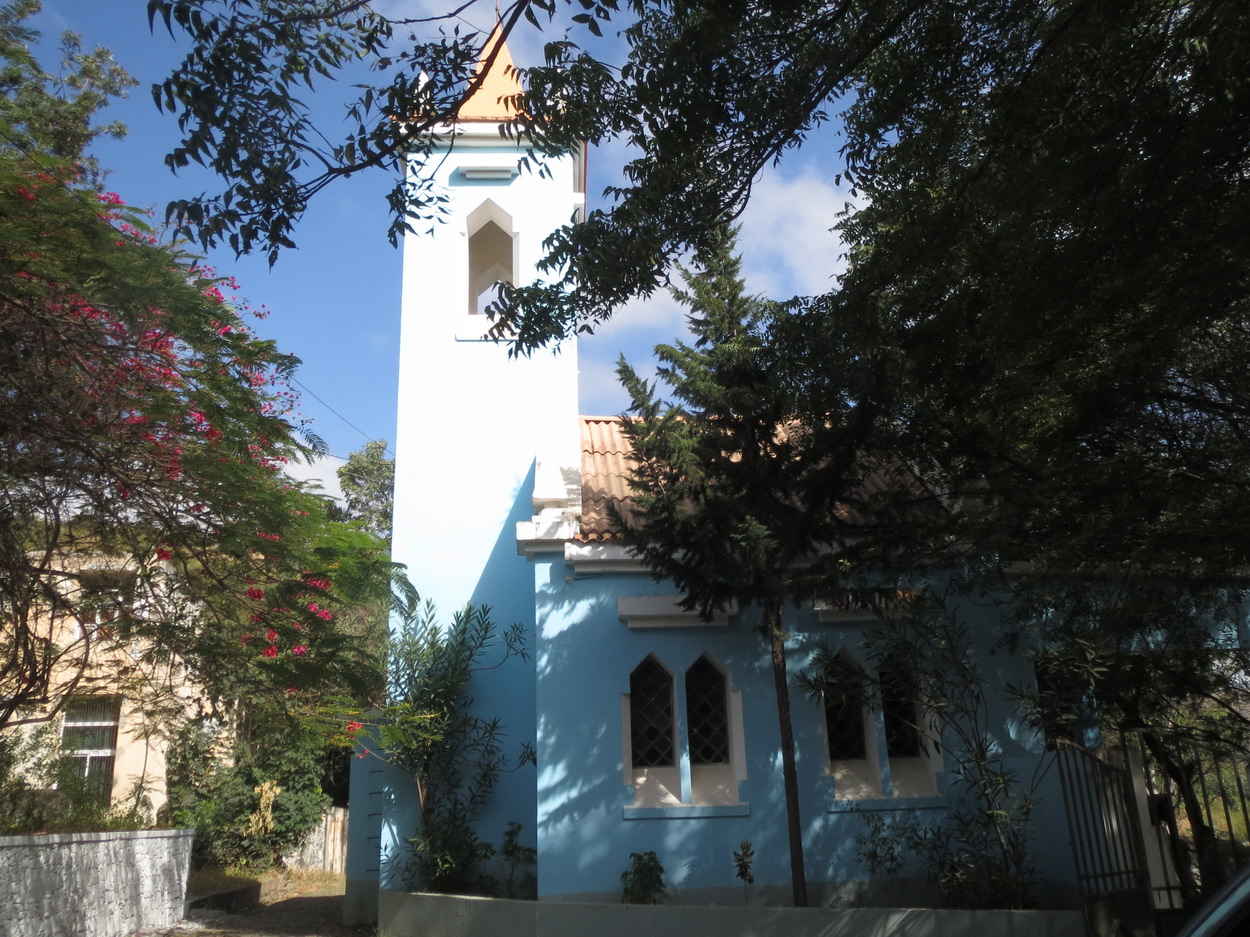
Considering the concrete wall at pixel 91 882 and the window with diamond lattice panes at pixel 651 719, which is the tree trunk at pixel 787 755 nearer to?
the window with diamond lattice panes at pixel 651 719

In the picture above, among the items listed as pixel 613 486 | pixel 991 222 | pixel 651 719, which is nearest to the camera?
pixel 991 222

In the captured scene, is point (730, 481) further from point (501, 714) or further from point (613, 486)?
point (501, 714)

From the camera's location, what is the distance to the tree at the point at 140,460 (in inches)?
277

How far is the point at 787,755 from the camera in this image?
32.5 ft

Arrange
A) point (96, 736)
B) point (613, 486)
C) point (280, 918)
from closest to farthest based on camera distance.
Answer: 1. point (613, 486)
2. point (280, 918)
3. point (96, 736)

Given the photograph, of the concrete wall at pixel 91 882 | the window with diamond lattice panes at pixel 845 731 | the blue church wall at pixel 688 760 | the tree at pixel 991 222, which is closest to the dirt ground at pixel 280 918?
the concrete wall at pixel 91 882

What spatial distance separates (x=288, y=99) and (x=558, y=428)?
766 centimetres

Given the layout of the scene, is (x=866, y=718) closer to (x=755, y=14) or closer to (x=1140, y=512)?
(x=1140, y=512)

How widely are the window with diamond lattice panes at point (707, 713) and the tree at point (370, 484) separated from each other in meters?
19.4

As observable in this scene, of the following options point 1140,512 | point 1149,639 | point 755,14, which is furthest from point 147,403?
point 1149,639

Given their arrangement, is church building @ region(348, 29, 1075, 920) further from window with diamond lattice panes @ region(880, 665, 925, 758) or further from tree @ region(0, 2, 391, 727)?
tree @ region(0, 2, 391, 727)

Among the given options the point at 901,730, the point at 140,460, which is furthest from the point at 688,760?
the point at 140,460

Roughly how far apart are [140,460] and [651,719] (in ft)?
19.6

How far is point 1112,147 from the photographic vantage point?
600cm
